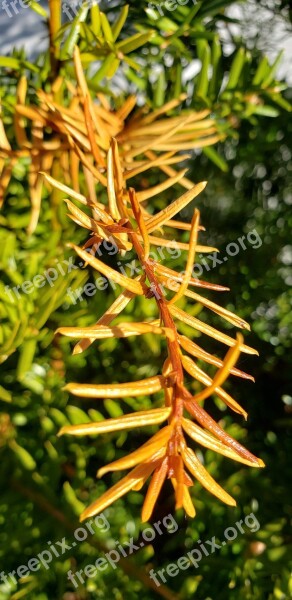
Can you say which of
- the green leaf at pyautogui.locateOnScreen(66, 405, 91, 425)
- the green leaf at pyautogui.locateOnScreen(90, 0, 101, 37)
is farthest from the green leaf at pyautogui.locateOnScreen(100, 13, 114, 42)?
the green leaf at pyautogui.locateOnScreen(66, 405, 91, 425)

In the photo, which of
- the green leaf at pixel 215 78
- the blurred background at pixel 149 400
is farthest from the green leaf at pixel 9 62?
the green leaf at pixel 215 78

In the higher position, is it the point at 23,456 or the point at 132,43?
the point at 132,43

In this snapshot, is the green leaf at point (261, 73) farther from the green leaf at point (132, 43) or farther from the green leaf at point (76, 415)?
the green leaf at point (76, 415)

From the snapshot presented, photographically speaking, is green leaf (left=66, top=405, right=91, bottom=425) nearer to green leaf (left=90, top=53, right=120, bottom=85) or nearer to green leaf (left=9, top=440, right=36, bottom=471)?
green leaf (left=9, top=440, right=36, bottom=471)

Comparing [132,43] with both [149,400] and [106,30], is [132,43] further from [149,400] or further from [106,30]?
[149,400]

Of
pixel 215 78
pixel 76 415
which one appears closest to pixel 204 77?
pixel 215 78

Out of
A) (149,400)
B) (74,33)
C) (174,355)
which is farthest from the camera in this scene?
(149,400)

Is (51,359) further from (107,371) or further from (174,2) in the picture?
(174,2)

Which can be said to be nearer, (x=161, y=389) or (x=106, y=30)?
(x=161, y=389)

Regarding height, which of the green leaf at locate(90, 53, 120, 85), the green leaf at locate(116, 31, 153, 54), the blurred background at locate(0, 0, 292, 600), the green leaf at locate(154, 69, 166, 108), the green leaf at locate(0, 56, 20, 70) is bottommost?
the blurred background at locate(0, 0, 292, 600)

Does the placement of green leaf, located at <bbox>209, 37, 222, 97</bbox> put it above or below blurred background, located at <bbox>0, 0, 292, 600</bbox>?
above

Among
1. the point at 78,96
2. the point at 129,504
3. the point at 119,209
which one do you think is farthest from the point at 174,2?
the point at 129,504
